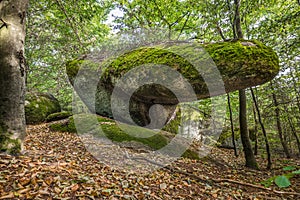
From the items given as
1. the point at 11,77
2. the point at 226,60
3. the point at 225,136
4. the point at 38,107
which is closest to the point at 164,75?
the point at 226,60

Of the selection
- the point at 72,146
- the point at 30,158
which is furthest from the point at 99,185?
the point at 72,146

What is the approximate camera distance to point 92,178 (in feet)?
8.96

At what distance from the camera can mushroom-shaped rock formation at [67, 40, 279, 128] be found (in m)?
3.87

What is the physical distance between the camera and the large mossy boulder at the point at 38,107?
23.6 feet

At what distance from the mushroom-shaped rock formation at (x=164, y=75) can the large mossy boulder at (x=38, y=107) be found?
231cm

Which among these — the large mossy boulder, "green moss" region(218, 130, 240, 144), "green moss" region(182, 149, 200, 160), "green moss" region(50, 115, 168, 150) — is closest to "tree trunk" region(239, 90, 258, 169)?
"green moss" region(182, 149, 200, 160)

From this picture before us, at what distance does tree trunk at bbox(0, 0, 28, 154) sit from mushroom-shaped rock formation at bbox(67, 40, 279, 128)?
9.36ft

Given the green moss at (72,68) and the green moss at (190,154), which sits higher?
the green moss at (72,68)

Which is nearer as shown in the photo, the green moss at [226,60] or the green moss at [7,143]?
the green moss at [7,143]

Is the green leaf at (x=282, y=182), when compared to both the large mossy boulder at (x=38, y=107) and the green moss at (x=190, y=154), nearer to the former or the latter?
the green moss at (x=190, y=154)

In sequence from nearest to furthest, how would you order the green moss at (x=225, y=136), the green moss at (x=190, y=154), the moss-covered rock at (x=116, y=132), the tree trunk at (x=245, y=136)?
the moss-covered rock at (x=116, y=132) → the green moss at (x=190, y=154) → the tree trunk at (x=245, y=136) → the green moss at (x=225, y=136)

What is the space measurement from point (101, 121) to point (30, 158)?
2.94 m

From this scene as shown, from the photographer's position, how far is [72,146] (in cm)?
409

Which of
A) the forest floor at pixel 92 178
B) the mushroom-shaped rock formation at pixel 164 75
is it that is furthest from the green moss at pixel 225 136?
the forest floor at pixel 92 178
